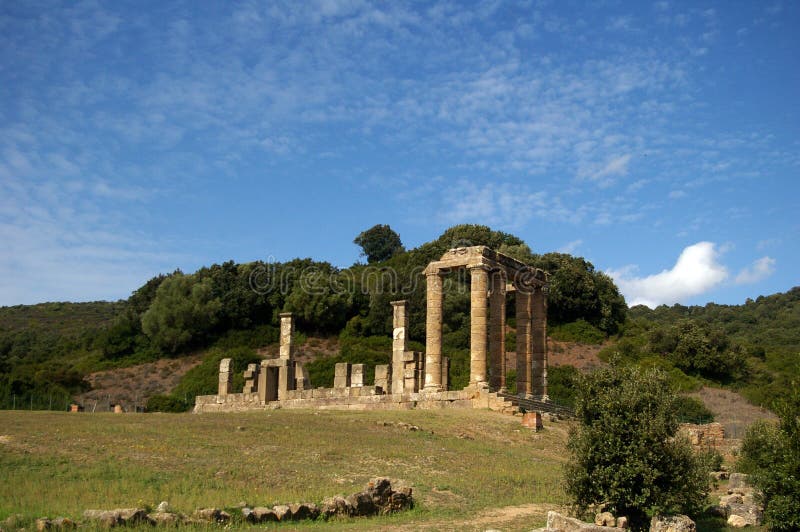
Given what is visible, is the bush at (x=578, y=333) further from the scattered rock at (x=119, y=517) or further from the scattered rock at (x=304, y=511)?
the scattered rock at (x=119, y=517)

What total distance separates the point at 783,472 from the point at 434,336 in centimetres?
2099

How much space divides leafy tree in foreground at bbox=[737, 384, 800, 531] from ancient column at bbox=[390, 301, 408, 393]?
72.2 feet

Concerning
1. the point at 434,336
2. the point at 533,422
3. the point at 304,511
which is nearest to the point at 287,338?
the point at 434,336

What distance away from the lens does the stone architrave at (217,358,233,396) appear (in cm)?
4159

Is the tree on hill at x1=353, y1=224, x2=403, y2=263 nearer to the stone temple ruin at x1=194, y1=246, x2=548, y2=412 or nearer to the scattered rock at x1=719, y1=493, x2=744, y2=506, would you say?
the stone temple ruin at x1=194, y1=246, x2=548, y2=412

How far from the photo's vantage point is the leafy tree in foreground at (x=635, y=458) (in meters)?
14.7

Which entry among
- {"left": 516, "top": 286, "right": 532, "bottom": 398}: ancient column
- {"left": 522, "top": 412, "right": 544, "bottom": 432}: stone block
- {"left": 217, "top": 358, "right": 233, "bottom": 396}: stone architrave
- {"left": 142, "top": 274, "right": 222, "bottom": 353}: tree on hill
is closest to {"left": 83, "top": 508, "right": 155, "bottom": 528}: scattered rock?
{"left": 522, "top": 412, "right": 544, "bottom": 432}: stone block

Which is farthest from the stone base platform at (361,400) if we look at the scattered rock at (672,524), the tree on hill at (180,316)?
the tree on hill at (180,316)

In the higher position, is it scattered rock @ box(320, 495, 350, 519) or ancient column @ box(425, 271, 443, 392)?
ancient column @ box(425, 271, 443, 392)

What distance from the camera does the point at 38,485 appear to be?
14.1m

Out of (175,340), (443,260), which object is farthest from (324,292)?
(443,260)

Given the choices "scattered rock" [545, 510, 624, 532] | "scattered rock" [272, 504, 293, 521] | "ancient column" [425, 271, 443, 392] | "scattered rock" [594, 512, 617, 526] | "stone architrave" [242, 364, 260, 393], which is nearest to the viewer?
"scattered rock" [545, 510, 624, 532]

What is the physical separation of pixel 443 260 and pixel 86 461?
70.3ft

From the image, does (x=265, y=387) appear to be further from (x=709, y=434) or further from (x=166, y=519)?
(x=166, y=519)
